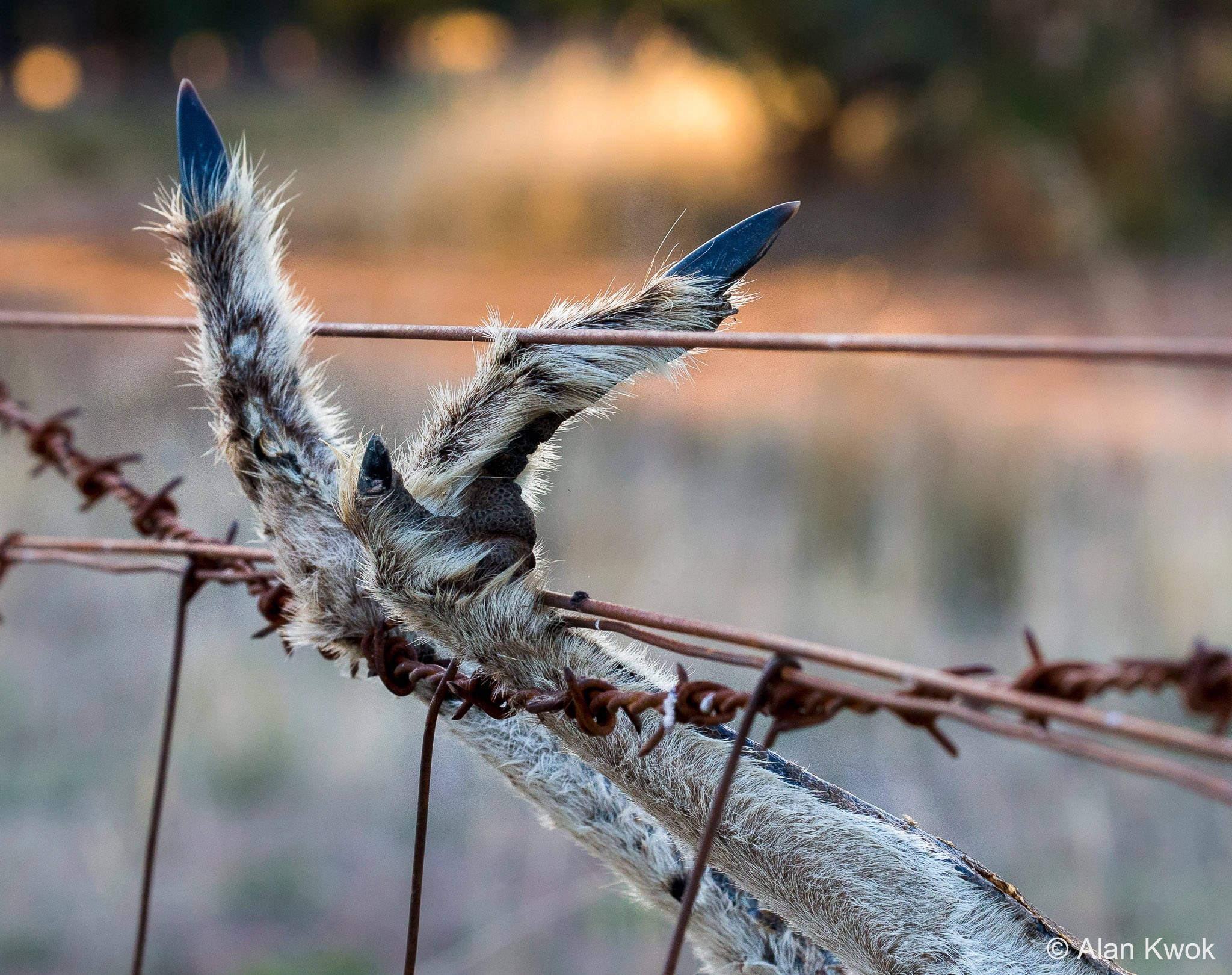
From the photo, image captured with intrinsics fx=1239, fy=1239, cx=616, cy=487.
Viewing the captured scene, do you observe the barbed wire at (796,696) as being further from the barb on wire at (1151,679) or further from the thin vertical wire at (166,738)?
the thin vertical wire at (166,738)

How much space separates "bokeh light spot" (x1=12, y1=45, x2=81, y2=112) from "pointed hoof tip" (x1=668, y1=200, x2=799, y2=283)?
11.4 m

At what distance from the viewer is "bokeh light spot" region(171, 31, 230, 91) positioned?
11530mm

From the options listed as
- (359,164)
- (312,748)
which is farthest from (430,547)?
(359,164)

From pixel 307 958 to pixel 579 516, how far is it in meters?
2.88

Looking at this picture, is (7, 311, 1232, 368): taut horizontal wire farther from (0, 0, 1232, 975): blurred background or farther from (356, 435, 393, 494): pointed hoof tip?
(0, 0, 1232, 975): blurred background

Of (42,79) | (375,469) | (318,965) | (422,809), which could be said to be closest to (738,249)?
(375,469)

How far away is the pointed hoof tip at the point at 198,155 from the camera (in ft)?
4.39

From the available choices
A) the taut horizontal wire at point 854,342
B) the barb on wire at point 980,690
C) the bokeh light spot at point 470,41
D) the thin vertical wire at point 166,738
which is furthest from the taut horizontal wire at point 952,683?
the bokeh light spot at point 470,41

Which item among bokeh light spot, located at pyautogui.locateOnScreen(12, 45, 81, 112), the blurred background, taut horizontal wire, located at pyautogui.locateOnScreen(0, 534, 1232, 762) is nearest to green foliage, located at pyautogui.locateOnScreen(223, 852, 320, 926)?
the blurred background

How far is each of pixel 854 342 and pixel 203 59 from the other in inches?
484

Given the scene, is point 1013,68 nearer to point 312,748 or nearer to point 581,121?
point 581,121

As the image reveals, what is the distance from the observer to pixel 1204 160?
434 inches

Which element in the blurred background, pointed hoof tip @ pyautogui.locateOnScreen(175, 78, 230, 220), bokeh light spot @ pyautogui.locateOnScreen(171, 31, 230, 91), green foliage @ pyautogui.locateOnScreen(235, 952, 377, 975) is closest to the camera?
pointed hoof tip @ pyautogui.locateOnScreen(175, 78, 230, 220)

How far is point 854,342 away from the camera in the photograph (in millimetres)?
925
